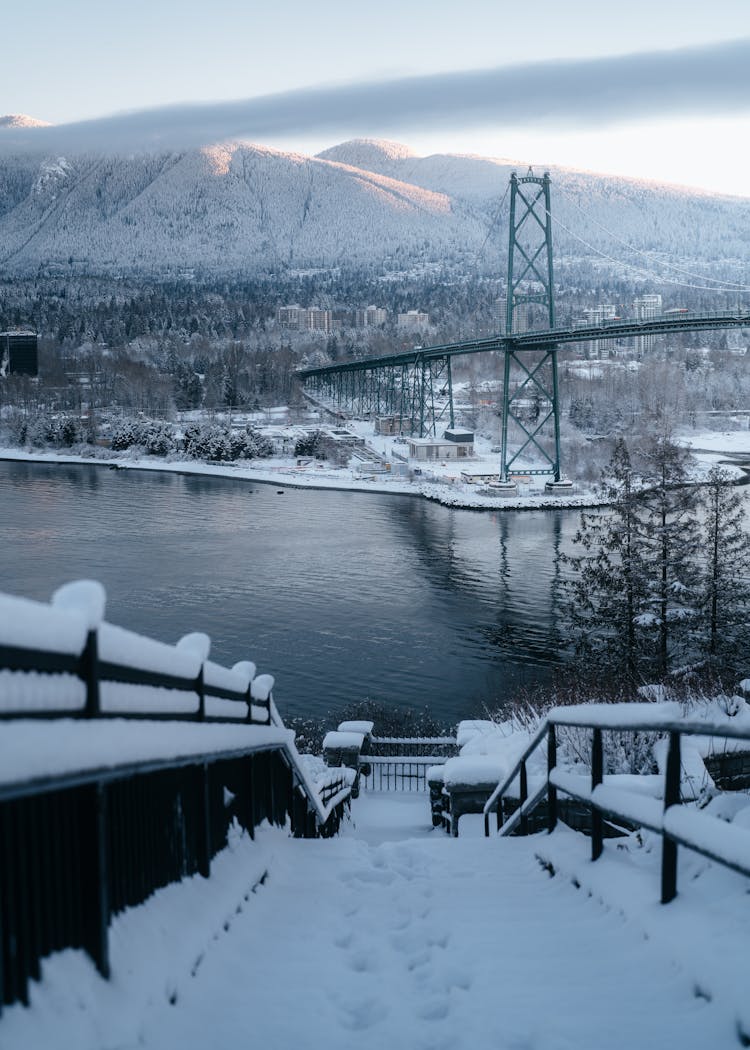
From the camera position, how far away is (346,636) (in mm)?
25062

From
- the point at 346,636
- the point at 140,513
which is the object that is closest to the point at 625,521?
the point at 346,636

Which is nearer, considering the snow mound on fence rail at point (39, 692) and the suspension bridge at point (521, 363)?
the snow mound on fence rail at point (39, 692)

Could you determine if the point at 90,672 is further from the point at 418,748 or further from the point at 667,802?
the point at 418,748

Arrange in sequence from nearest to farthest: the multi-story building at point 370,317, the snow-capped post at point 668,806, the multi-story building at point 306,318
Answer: the snow-capped post at point 668,806
the multi-story building at point 306,318
the multi-story building at point 370,317

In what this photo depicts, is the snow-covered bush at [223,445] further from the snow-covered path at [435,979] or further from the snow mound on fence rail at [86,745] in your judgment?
Result: the snow mound on fence rail at [86,745]

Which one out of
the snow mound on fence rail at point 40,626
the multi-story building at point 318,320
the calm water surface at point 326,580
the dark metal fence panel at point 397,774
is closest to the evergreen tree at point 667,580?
the calm water surface at point 326,580

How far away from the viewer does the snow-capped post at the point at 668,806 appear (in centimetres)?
266

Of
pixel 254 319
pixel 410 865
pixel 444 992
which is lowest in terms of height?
pixel 410 865

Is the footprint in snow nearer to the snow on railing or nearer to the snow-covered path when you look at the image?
the snow-covered path

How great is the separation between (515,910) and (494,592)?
2743 centimetres

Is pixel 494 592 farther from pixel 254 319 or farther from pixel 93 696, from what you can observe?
pixel 254 319

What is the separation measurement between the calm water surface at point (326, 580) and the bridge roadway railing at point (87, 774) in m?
16.6

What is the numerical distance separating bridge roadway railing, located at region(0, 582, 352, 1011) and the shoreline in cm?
→ 4751

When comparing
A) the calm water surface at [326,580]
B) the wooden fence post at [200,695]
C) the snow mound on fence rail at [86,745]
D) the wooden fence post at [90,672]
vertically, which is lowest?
the calm water surface at [326,580]
